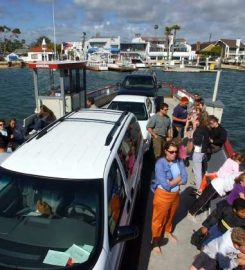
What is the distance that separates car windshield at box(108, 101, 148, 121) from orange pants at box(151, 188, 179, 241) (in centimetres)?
477

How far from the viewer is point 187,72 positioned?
78562 millimetres

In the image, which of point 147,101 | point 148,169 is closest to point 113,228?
point 148,169

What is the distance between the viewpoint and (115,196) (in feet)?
11.9

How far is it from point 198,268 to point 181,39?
400ft

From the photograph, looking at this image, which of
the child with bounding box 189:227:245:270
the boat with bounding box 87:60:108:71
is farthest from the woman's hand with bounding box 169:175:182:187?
the boat with bounding box 87:60:108:71

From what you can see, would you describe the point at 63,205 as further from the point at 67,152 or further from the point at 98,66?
the point at 98,66

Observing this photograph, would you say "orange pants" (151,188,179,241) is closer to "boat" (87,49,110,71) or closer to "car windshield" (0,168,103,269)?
"car windshield" (0,168,103,269)

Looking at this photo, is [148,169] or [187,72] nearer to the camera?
[148,169]

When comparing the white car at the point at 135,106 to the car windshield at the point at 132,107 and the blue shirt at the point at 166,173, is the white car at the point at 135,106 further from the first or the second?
the blue shirt at the point at 166,173

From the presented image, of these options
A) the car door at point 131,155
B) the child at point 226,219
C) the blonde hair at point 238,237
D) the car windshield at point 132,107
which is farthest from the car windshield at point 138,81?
the blonde hair at point 238,237

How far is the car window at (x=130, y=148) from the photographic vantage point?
4359mm

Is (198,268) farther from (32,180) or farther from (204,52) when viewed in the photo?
(204,52)

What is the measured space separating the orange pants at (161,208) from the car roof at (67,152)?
3.89ft

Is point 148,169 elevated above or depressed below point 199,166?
below
